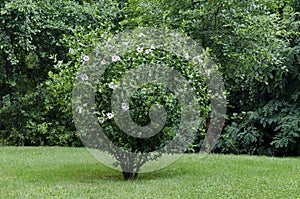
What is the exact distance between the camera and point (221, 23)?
988 centimetres

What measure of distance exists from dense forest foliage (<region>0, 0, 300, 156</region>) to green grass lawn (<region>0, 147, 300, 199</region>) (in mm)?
800

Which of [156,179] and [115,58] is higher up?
[115,58]

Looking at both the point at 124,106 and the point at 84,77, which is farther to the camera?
the point at 84,77

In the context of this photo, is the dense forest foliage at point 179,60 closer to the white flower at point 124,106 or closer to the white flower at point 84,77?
the white flower at point 84,77

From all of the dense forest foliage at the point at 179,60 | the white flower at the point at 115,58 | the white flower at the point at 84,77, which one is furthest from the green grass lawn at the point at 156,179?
→ the white flower at the point at 115,58

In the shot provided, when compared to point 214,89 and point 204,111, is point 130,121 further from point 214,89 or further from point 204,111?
point 214,89

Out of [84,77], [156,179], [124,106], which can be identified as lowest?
[156,179]

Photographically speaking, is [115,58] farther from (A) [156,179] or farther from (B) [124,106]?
(A) [156,179]

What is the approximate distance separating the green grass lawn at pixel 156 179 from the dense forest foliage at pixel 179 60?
0.80 metres

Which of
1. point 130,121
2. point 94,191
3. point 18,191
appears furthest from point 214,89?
point 18,191

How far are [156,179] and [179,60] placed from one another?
1957 millimetres

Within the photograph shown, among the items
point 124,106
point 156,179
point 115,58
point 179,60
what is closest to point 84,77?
point 115,58

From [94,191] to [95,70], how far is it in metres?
1.82

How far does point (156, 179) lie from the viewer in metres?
7.40
